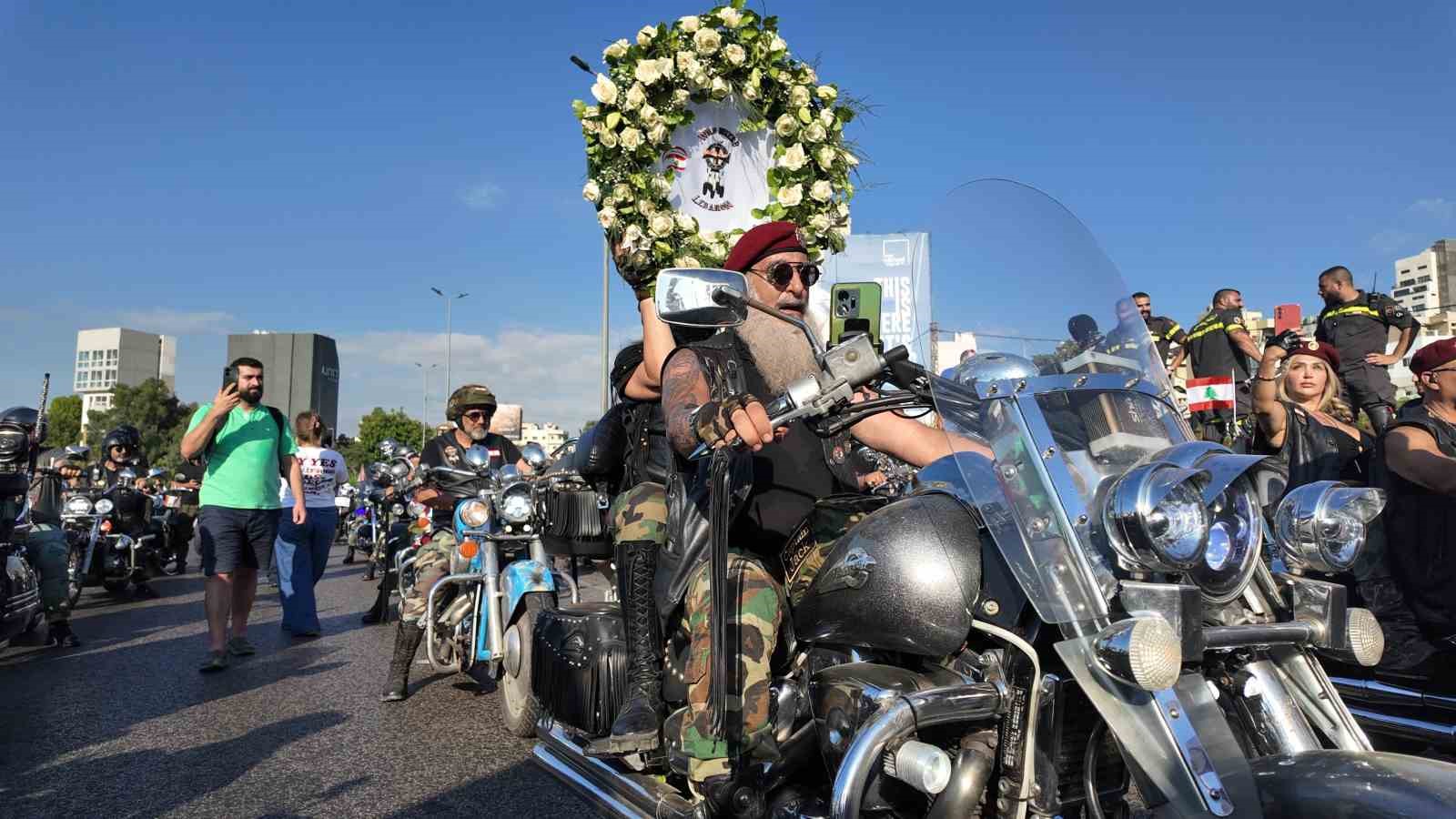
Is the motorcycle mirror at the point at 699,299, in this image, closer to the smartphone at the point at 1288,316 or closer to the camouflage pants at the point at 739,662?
the camouflage pants at the point at 739,662

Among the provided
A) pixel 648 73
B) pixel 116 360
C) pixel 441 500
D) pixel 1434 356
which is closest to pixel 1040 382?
pixel 648 73

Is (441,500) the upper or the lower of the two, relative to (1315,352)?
lower

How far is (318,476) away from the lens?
929 cm

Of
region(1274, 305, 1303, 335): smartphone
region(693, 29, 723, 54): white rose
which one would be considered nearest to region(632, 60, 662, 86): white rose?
region(693, 29, 723, 54): white rose

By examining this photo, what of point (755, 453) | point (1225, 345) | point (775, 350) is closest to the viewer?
point (755, 453)

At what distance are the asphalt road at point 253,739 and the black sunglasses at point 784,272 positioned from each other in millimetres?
2219

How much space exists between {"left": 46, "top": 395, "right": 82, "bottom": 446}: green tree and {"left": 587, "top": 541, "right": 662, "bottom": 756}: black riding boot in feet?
240

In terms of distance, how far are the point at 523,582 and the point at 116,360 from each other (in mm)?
140077

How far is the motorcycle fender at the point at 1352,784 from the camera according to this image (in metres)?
1.62

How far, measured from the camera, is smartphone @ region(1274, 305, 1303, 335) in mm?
9289

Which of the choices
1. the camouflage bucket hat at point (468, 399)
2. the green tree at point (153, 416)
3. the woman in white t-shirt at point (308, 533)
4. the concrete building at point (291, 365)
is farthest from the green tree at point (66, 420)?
the camouflage bucket hat at point (468, 399)

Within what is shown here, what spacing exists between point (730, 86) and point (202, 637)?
660 cm

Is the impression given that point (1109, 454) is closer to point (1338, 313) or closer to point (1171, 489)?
point (1171, 489)

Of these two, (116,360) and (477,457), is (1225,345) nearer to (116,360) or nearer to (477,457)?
(477,457)
